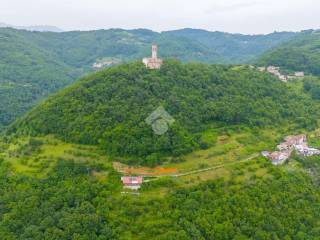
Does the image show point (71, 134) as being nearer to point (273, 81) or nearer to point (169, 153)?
point (169, 153)

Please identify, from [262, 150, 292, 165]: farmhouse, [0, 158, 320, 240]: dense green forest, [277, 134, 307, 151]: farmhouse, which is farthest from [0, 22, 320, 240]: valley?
[277, 134, 307, 151]: farmhouse

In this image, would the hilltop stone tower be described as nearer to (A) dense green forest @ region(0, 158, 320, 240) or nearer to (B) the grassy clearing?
(B) the grassy clearing

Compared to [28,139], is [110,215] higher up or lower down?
lower down

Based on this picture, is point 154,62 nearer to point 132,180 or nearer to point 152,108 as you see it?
point 152,108

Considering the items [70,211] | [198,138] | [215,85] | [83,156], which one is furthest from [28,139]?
[215,85]

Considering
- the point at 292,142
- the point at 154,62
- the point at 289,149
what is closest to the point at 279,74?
the point at 292,142
